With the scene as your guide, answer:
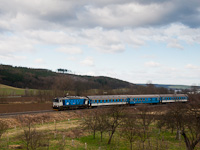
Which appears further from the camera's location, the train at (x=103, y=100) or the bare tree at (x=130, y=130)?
the train at (x=103, y=100)

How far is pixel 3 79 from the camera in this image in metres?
190

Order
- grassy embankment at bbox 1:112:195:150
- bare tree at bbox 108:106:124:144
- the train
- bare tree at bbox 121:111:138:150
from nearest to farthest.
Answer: bare tree at bbox 121:111:138:150 → grassy embankment at bbox 1:112:195:150 → bare tree at bbox 108:106:124:144 → the train

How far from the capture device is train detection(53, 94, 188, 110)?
57.5 m

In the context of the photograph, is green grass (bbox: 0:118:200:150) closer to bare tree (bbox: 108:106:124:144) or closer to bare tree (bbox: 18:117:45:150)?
bare tree (bbox: 108:106:124:144)

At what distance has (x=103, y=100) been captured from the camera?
65250mm

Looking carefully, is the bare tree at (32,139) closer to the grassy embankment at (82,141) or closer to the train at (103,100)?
the grassy embankment at (82,141)

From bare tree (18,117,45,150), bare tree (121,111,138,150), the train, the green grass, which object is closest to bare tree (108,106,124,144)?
bare tree (121,111,138,150)

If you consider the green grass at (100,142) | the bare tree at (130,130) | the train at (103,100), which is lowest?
the green grass at (100,142)

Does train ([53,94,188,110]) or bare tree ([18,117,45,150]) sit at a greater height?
train ([53,94,188,110])

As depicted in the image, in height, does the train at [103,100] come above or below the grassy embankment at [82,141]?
above

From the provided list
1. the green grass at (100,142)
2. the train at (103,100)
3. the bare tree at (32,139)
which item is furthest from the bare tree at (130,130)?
the train at (103,100)

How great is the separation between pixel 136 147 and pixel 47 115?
91.1 ft

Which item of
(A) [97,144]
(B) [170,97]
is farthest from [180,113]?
(B) [170,97]

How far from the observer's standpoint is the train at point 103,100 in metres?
57.5
